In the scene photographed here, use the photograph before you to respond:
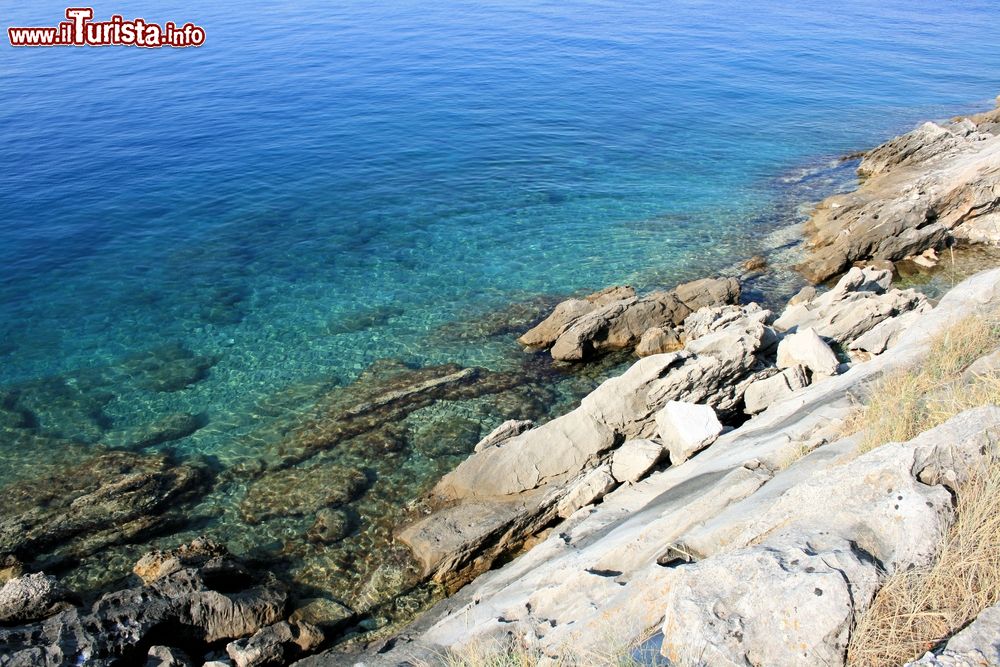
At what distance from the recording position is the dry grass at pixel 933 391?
28.6 feet

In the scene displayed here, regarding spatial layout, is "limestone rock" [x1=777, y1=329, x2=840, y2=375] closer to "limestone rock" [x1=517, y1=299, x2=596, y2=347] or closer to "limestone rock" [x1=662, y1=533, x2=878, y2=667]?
"limestone rock" [x1=517, y1=299, x2=596, y2=347]

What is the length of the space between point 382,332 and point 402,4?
74360mm

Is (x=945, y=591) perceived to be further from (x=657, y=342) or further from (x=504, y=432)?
(x=657, y=342)

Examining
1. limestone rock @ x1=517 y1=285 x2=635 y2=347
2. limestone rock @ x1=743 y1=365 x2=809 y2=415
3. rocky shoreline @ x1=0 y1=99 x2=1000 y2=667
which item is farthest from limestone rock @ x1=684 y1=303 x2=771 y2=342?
limestone rock @ x1=743 y1=365 x2=809 y2=415

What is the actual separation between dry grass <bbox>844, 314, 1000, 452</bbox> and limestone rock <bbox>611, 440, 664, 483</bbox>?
4300 millimetres

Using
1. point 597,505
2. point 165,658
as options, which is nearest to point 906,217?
point 597,505

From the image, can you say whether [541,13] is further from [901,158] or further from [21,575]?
[21,575]

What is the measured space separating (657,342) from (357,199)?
61.8 ft

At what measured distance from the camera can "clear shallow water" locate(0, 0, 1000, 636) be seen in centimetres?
1945

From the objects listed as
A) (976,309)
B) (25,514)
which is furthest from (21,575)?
(976,309)

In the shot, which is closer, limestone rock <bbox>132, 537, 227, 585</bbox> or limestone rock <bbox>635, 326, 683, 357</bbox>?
limestone rock <bbox>132, 537, 227, 585</bbox>

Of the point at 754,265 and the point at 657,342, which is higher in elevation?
the point at 754,265

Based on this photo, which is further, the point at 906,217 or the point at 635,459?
the point at 906,217

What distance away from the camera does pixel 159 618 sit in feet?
38.5
